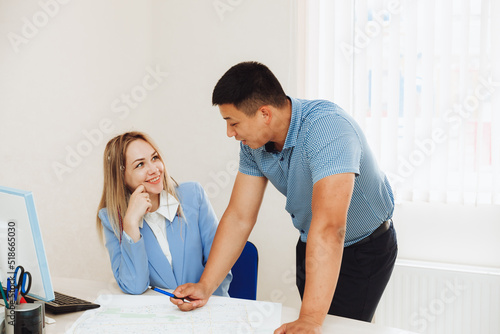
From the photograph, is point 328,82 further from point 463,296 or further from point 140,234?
point 140,234

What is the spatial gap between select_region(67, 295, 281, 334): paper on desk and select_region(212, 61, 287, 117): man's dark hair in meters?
0.59

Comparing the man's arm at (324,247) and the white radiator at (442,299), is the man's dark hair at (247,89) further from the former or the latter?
the white radiator at (442,299)

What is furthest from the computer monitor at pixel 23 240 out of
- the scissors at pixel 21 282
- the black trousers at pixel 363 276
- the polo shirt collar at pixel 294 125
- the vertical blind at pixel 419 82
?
the vertical blind at pixel 419 82

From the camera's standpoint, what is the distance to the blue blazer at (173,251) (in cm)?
174

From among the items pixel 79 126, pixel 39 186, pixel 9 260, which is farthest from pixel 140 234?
pixel 79 126

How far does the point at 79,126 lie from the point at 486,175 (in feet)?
6.92

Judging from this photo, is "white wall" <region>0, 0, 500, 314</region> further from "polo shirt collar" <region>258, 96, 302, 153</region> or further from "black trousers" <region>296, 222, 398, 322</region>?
"polo shirt collar" <region>258, 96, 302, 153</region>

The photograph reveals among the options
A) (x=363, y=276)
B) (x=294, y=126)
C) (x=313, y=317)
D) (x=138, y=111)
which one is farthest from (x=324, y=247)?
(x=138, y=111)

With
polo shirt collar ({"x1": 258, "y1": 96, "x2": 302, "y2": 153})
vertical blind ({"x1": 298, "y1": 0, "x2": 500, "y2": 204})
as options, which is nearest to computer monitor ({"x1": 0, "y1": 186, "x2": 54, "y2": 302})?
polo shirt collar ({"x1": 258, "y1": 96, "x2": 302, "y2": 153})

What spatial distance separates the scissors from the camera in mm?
1322

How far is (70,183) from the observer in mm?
2578

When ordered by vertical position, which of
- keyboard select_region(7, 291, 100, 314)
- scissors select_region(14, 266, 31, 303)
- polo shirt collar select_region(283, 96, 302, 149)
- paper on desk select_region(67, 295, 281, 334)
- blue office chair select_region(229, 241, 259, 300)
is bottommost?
blue office chair select_region(229, 241, 259, 300)

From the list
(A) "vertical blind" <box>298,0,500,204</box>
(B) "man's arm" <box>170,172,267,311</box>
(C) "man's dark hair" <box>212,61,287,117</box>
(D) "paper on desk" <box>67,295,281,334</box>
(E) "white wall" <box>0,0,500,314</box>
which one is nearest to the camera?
(D) "paper on desk" <box>67,295,281,334</box>

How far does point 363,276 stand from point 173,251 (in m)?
0.71
